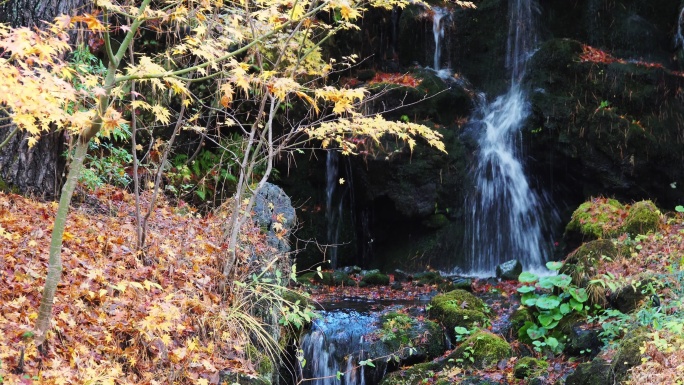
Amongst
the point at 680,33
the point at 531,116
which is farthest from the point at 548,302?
the point at 680,33

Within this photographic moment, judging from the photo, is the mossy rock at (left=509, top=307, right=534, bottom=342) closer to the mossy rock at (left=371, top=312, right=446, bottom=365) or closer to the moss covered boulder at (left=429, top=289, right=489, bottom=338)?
the moss covered boulder at (left=429, top=289, right=489, bottom=338)

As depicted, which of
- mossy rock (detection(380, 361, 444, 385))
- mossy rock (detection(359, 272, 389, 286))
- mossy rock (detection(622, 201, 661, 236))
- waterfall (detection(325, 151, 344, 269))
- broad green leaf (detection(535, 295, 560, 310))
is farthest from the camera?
waterfall (detection(325, 151, 344, 269))

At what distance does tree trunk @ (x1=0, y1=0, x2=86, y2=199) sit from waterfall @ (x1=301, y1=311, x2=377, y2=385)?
3620 millimetres

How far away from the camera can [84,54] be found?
691cm

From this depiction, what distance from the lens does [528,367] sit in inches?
250

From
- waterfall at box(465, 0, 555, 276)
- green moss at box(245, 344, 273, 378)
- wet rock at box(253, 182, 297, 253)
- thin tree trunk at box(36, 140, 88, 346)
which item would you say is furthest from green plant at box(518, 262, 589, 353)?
thin tree trunk at box(36, 140, 88, 346)

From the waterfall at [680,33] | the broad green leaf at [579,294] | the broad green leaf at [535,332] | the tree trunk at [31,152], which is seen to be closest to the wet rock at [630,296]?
the broad green leaf at [579,294]

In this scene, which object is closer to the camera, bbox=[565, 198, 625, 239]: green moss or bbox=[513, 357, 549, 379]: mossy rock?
bbox=[513, 357, 549, 379]: mossy rock

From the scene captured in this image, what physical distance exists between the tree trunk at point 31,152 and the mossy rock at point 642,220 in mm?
7969

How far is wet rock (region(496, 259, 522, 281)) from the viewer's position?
10523mm

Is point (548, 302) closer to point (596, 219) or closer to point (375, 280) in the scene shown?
point (596, 219)

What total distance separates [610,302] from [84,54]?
6731mm

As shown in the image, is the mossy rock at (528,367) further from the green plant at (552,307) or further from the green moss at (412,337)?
the green moss at (412,337)

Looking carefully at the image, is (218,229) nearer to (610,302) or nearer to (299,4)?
(299,4)
